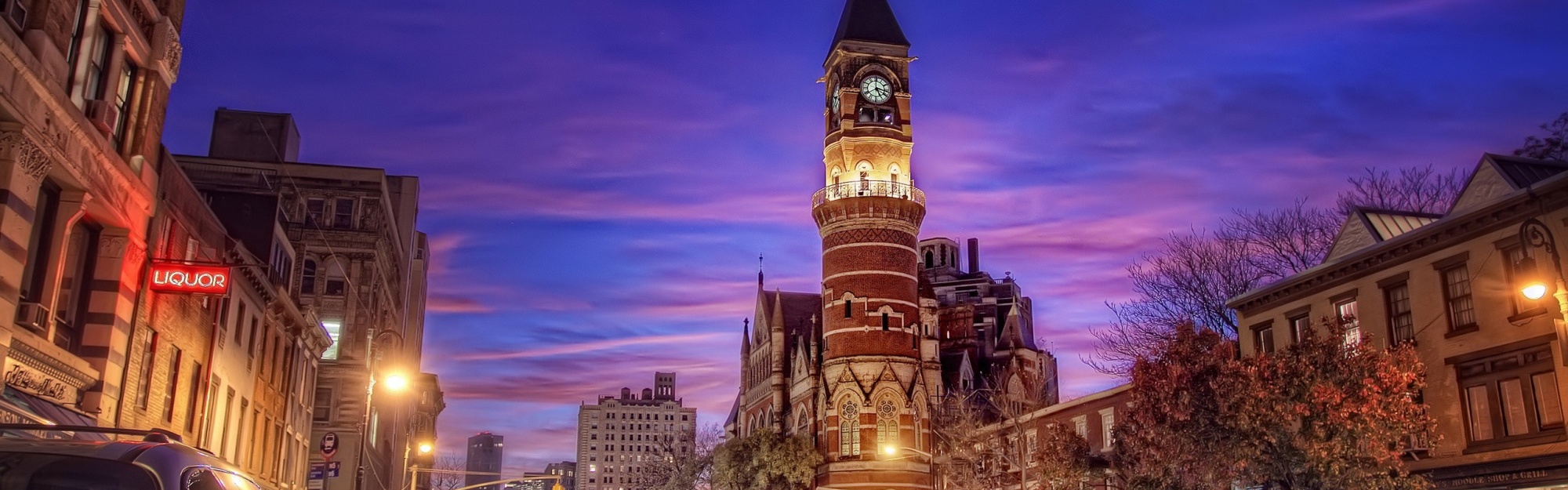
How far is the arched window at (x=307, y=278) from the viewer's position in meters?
59.7

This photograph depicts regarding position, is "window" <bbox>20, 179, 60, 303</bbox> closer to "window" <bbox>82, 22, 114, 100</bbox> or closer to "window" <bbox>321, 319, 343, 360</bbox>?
"window" <bbox>82, 22, 114, 100</bbox>

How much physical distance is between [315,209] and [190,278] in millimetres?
37932

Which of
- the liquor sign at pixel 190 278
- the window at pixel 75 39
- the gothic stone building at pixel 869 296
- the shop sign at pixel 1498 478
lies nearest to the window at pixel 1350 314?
the shop sign at pixel 1498 478

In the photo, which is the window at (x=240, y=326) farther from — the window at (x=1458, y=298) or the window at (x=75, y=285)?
the window at (x=1458, y=298)

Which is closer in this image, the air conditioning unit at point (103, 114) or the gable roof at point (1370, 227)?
the air conditioning unit at point (103, 114)

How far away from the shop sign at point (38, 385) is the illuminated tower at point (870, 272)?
57505mm

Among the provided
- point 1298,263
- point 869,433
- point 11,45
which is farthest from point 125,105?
point 869,433

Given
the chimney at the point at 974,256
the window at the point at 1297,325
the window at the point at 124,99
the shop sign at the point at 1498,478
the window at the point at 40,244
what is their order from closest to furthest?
the window at the point at 40,244, the window at the point at 124,99, the shop sign at the point at 1498,478, the window at the point at 1297,325, the chimney at the point at 974,256

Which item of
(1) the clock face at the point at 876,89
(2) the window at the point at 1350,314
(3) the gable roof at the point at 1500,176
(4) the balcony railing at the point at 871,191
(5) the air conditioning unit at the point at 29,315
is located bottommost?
(5) the air conditioning unit at the point at 29,315

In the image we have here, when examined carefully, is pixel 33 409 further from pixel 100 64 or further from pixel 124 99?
pixel 124 99

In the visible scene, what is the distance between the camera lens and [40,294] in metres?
20.9

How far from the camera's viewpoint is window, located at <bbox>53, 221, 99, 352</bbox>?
22.4 metres

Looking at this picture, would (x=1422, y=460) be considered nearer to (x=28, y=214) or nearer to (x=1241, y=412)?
(x=1241, y=412)

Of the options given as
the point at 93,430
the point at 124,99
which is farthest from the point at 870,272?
the point at 93,430
